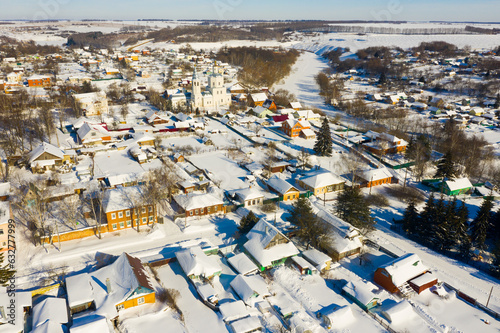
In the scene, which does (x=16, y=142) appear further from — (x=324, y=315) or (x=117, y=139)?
(x=324, y=315)

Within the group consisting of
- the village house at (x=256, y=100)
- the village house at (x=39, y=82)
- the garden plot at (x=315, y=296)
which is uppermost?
the village house at (x=39, y=82)

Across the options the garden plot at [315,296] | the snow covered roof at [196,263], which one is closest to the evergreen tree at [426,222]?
the garden plot at [315,296]

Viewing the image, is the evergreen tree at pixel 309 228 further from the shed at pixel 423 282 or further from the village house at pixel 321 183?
the village house at pixel 321 183

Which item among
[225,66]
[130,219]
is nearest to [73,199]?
[130,219]

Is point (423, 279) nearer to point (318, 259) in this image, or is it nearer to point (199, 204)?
point (318, 259)

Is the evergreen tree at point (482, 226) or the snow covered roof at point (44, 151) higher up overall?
the snow covered roof at point (44, 151)

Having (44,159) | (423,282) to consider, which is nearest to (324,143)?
(423,282)
